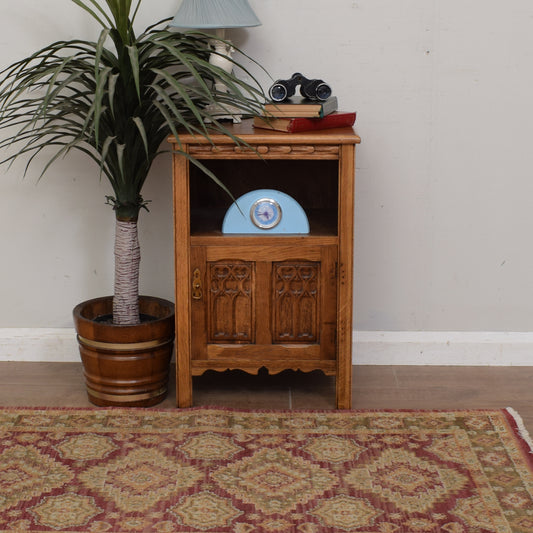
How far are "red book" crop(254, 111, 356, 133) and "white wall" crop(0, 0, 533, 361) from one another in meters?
0.36

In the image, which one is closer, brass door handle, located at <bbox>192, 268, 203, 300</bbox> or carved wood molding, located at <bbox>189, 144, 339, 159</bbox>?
carved wood molding, located at <bbox>189, 144, 339, 159</bbox>

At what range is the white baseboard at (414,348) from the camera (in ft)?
10.7

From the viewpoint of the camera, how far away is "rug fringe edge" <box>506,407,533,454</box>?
252 centimetres

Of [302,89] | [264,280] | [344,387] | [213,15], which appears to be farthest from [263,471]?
[213,15]

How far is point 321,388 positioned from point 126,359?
0.74 m

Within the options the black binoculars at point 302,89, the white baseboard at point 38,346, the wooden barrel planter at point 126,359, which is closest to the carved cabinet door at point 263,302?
the wooden barrel planter at point 126,359

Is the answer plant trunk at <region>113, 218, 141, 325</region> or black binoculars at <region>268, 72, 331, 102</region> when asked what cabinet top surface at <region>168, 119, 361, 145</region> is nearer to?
black binoculars at <region>268, 72, 331, 102</region>

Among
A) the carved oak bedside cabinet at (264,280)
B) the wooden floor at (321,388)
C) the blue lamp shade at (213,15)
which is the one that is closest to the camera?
the carved oak bedside cabinet at (264,280)

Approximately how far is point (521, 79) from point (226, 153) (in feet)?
4.01

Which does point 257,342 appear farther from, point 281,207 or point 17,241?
point 17,241

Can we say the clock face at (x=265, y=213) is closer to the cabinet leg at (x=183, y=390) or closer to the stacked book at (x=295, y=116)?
the stacked book at (x=295, y=116)

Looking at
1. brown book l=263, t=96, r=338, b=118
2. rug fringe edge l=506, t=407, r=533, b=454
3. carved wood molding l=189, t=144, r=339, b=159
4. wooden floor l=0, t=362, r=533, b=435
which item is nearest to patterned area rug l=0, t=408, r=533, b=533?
rug fringe edge l=506, t=407, r=533, b=454

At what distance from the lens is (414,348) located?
10.7 feet

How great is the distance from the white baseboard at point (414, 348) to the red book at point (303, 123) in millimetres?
928
